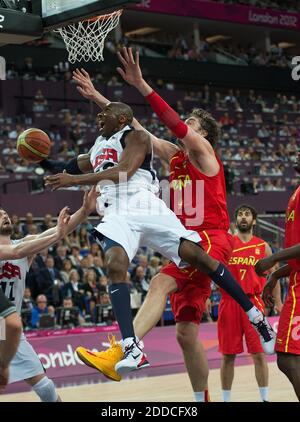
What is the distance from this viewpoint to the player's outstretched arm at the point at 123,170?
20.5 feet

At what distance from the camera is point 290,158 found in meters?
Result: 27.1

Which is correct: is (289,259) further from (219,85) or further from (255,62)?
(255,62)

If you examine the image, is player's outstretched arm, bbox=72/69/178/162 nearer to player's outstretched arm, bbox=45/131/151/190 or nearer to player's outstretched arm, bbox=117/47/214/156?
player's outstretched arm, bbox=45/131/151/190

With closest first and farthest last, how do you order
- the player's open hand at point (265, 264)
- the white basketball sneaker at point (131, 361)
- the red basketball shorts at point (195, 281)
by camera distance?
the white basketball sneaker at point (131, 361) → the player's open hand at point (265, 264) → the red basketball shorts at point (195, 281)

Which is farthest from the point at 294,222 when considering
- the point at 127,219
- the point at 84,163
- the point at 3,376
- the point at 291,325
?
the point at 3,376

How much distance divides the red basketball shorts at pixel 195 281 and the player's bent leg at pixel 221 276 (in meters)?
0.36

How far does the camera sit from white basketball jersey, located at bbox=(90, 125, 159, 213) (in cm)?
657

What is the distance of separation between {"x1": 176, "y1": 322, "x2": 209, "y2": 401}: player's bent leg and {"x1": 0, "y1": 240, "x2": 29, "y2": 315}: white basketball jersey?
5.93ft

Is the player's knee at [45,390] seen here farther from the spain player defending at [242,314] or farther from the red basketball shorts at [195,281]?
the spain player defending at [242,314]

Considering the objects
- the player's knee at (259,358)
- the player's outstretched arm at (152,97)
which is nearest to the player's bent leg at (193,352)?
the player's outstretched arm at (152,97)

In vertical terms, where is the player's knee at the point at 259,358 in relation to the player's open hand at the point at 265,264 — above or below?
below

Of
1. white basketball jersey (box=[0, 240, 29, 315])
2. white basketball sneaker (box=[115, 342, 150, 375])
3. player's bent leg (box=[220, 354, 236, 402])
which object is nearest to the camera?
white basketball sneaker (box=[115, 342, 150, 375])

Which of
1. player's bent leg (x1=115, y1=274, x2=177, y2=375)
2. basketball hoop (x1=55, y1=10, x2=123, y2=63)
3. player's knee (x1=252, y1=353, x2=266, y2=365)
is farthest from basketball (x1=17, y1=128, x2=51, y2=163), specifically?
player's knee (x1=252, y1=353, x2=266, y2=365)

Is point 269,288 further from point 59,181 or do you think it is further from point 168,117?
point 59,181
